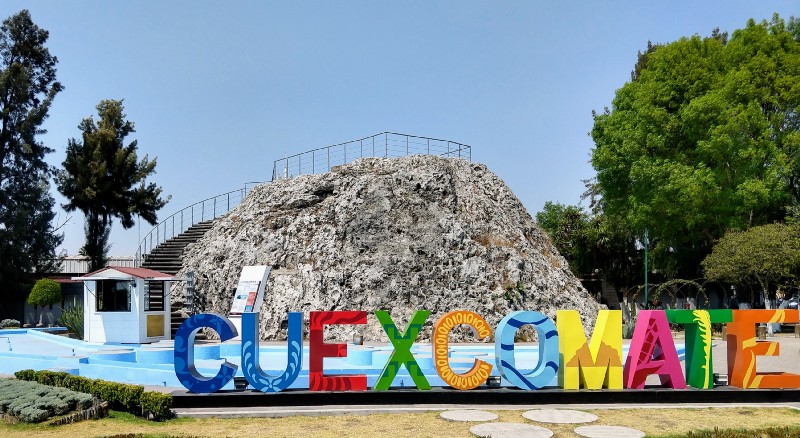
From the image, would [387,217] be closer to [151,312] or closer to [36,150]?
[151,312]

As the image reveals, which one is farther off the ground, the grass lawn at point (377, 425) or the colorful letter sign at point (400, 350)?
the colorful letter sign at point (400, 350)

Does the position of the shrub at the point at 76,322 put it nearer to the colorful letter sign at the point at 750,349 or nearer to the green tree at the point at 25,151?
the green tree at the point at 25,151

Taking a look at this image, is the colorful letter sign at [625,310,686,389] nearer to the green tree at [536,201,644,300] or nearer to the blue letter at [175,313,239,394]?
the blue letter at [175,313,239,394]

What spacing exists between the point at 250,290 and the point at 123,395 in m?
20.7

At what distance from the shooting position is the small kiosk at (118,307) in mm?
30234

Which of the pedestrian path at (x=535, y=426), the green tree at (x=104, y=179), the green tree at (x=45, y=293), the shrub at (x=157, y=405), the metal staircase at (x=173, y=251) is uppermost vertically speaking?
the green tree at (x=104, y=179)

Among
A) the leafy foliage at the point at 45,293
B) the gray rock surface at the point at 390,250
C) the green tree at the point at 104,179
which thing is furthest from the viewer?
the green tree at the point at 104,179

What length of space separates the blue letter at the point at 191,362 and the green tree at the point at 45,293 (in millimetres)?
30768

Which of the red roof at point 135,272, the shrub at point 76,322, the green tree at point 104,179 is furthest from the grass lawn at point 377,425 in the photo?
the green tree at point 104,179

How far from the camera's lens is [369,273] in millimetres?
34281

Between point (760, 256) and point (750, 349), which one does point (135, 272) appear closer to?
point (750, 349)

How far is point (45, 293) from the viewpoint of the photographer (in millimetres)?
41125

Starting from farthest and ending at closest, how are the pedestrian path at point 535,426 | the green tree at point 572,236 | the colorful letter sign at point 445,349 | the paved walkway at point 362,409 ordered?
the green tree at point 572,236 → the colorful letter sign at point 445,349 → the paved walkway at point 362,409 → the pedestrian path at point 535,426

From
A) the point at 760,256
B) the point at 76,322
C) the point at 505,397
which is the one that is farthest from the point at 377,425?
the point at 760,256
